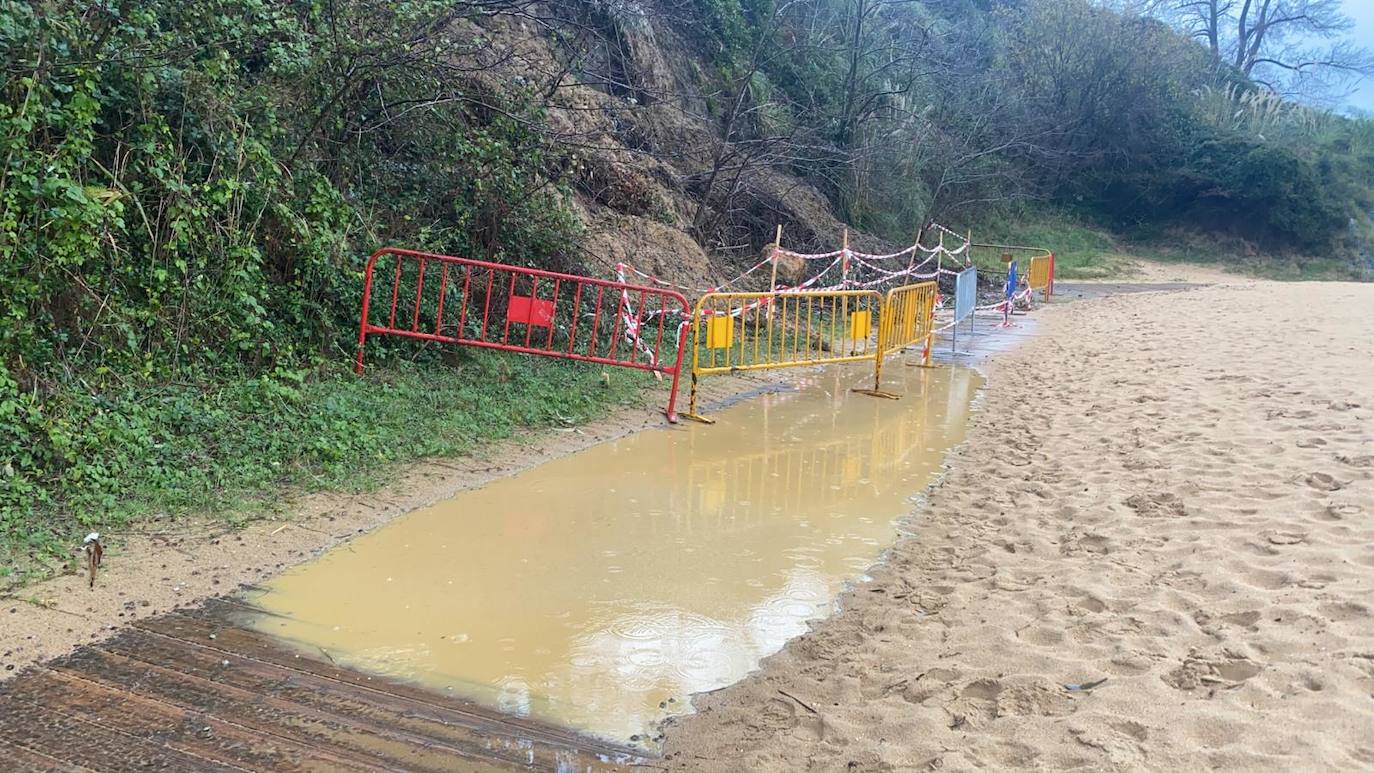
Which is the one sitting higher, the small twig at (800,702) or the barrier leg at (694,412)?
the barrier leg at (694,412)

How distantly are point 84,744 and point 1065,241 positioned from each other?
3581cm

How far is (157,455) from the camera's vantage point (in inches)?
229

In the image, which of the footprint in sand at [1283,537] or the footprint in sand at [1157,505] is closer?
the footprint in sand at [1283,537]

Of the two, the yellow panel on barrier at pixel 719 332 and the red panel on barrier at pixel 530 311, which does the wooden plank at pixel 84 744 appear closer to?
the red panel on barrier at pixel 530 311

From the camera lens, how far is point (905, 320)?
11664mm

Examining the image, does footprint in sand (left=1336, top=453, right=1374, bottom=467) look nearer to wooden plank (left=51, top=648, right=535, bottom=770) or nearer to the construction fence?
the construction fence

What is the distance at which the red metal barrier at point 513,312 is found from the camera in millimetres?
8367

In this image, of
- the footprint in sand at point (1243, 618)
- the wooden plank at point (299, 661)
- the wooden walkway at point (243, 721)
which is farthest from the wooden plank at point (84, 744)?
the footprint in sand at point (1243, 618)

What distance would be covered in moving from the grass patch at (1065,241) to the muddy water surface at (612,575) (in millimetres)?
25822

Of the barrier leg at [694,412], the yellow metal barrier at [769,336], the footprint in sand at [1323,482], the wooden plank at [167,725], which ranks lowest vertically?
the wooden plank at [167,725]

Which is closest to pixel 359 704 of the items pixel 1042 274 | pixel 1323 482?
pixel 1323 482

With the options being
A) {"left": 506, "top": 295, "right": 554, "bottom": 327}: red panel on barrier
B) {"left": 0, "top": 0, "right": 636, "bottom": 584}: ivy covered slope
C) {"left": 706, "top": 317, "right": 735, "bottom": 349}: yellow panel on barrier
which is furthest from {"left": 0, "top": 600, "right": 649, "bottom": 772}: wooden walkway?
{"left": 706, "top": 317, "right": 735, "bottom": 349}: yellow panel on barrier

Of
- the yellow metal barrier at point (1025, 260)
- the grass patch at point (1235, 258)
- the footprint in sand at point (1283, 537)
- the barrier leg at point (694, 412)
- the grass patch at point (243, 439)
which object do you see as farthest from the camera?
the grass patch at point (1235, 258)

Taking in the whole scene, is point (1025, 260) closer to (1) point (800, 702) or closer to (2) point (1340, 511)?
(2) point (1340, 511)
